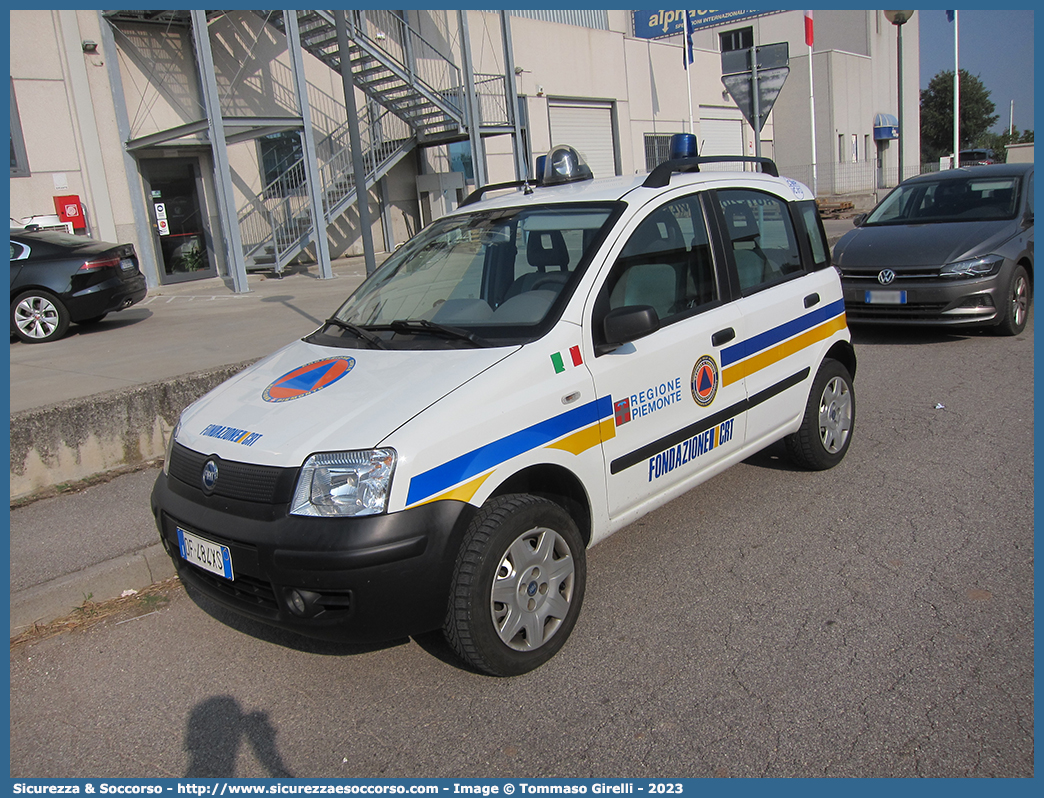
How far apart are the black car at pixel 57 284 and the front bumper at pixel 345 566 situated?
8.74 metres

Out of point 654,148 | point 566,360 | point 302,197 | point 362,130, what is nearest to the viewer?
point 566,360

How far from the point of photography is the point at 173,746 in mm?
3010

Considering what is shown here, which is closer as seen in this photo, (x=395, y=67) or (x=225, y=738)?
(x=225, y=738)

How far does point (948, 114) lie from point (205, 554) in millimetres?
80967

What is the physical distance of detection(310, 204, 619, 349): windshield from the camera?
3627mm

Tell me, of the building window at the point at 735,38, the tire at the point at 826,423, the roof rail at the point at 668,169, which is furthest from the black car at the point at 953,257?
the building window at the point at 735,38

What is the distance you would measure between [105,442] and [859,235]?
7.81m

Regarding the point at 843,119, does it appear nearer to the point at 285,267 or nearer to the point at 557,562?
the point at 285,267

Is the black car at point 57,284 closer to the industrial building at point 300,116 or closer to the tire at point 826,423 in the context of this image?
the industrial building at point 300,116

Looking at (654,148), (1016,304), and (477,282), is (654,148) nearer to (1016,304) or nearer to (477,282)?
(1016,304)

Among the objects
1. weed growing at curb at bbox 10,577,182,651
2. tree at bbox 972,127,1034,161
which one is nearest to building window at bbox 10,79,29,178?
weed growing at curb at bbox 10,577,182,651

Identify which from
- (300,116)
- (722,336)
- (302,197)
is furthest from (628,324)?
(302,197)

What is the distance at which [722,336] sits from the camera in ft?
13.5

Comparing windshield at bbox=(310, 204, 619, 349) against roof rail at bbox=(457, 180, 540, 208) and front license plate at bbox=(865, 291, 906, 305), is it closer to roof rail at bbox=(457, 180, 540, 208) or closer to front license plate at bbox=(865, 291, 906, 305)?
roof rail at bbox=(457, 180, 540, 208)
